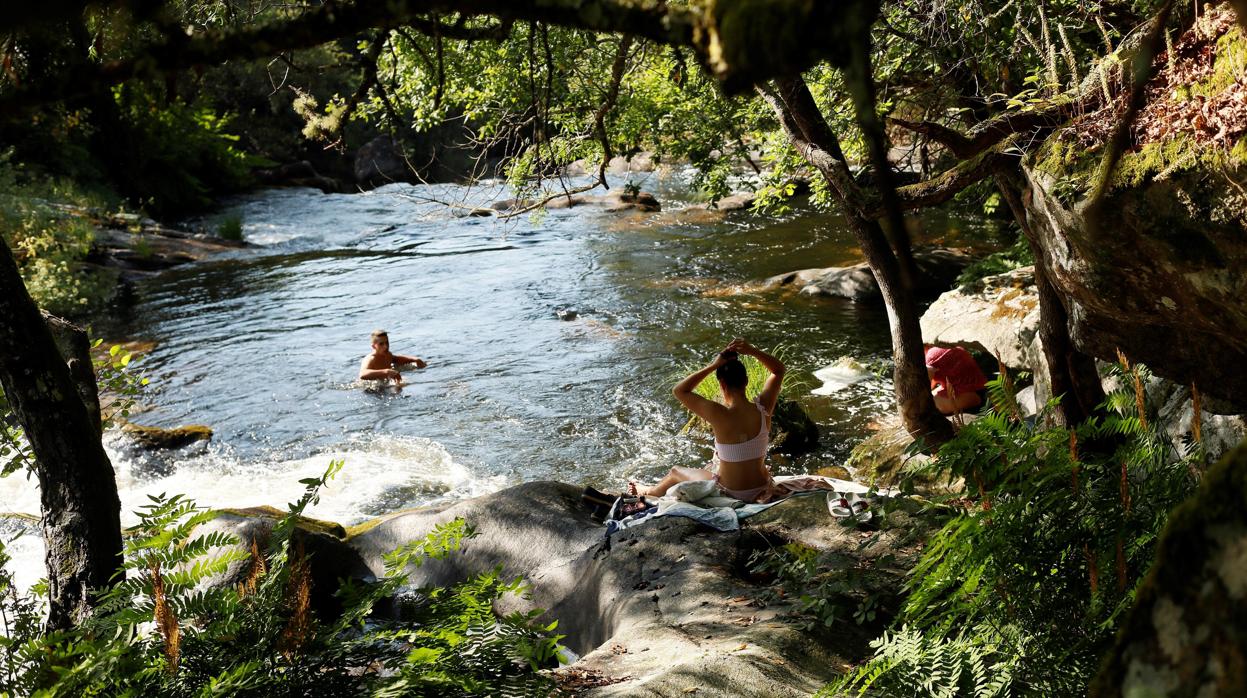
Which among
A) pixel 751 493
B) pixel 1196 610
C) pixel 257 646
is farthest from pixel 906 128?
pixel 1196 610

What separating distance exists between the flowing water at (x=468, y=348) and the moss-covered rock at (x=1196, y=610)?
5344mm

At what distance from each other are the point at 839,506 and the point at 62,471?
4.12 metres

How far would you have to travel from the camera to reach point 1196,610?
4.44 ft

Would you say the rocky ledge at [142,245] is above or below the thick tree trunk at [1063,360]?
above

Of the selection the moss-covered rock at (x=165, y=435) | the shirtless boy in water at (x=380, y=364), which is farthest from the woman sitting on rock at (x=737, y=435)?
the shirtless boy in water at (x=380, y=364)

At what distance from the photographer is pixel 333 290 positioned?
1908cm

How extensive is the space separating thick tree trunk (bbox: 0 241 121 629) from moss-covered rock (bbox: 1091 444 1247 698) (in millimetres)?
4381

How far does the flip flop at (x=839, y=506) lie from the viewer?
569 centimetres

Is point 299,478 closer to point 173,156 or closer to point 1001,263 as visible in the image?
point 1001,263

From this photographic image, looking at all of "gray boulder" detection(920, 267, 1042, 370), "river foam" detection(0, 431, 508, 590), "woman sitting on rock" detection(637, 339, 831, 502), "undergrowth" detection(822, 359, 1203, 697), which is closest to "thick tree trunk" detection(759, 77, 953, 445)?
"woman sitting on rock" detection(637, 339, 831, 502)

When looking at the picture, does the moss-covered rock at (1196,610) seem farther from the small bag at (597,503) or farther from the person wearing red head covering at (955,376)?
the person wearing red head covering at (955,376)

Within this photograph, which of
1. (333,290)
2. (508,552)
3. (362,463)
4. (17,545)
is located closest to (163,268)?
(333,290)

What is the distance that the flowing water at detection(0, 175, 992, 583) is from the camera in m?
10.3

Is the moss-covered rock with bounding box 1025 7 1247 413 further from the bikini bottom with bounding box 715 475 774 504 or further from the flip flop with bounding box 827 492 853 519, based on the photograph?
the bikini bottom with bounding box 715 475 774 504
